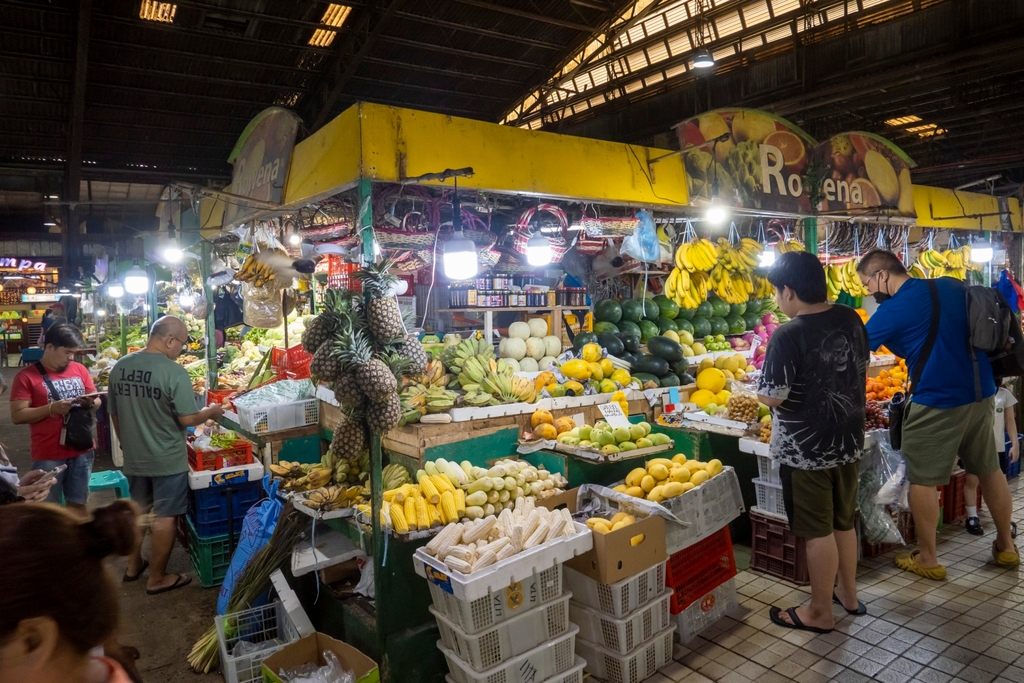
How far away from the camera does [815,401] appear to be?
3.29m

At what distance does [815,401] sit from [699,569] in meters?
1.20

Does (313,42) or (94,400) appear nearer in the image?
(94,400)

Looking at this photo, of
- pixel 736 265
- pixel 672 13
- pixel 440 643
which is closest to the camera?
pixel 440 643

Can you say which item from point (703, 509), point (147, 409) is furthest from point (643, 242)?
point (147, 409)

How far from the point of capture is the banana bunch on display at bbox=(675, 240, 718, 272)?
588 cm

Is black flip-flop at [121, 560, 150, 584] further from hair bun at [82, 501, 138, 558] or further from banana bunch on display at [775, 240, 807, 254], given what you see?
banana bunch on display at [775, 240, 807, 254]

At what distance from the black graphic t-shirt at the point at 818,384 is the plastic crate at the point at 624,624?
1084 millimetres

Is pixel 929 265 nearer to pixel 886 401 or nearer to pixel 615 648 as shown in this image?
pixel 886 401

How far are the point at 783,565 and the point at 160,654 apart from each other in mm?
4030

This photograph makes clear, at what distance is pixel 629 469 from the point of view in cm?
420

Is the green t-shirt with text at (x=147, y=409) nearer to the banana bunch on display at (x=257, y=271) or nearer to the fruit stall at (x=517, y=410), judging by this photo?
the fruit stall at (x=517, y=410)

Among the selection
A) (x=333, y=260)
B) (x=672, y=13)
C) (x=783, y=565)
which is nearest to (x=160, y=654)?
(x=333, y=260)

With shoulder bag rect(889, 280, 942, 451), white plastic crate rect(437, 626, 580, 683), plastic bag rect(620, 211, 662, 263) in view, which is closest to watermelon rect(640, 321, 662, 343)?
plastic bag rect(620, 211, 662, 263)

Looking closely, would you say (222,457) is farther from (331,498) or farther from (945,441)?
(945,441)
